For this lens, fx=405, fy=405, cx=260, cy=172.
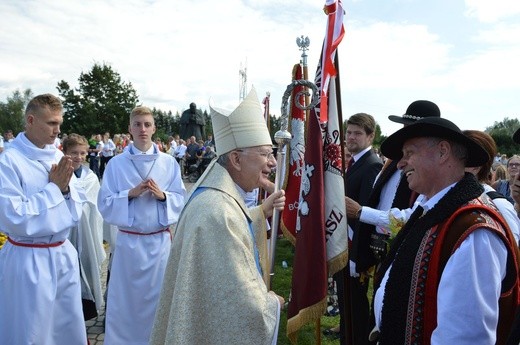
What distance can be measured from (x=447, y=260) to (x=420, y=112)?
6.71 feet

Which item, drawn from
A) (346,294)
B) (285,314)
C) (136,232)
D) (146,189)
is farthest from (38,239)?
A: (285,314)

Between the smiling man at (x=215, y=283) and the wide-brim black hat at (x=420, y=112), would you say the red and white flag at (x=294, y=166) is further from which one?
the smiling man at (x=215, y=283)

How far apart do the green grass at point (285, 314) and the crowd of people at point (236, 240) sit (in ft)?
2.56

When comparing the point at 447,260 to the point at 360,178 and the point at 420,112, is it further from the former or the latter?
the point at 360,178

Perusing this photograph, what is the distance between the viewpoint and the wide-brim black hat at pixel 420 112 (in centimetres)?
360

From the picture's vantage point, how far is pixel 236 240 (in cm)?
205

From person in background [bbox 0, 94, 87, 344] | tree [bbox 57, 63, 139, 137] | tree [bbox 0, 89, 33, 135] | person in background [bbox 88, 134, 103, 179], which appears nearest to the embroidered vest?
person in background [bbox 0, 94, 87, 344]

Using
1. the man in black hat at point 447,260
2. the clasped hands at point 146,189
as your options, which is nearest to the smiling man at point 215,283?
the man in black hat at point 447,260

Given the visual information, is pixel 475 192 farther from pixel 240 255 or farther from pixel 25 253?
pixel 25 253

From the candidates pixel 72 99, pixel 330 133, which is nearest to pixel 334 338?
pixel 330 133

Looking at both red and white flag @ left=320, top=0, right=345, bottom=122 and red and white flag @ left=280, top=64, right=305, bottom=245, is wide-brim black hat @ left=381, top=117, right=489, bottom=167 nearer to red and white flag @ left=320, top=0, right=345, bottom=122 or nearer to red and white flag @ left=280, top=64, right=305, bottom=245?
red and white flag @ left=320, top=0, right=345, bottom=122

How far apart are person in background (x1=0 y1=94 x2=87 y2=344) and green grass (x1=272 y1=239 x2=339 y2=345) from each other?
251cm

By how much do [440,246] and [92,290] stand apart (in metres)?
3.89

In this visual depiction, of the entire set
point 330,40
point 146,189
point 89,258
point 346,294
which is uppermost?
point 330,40
